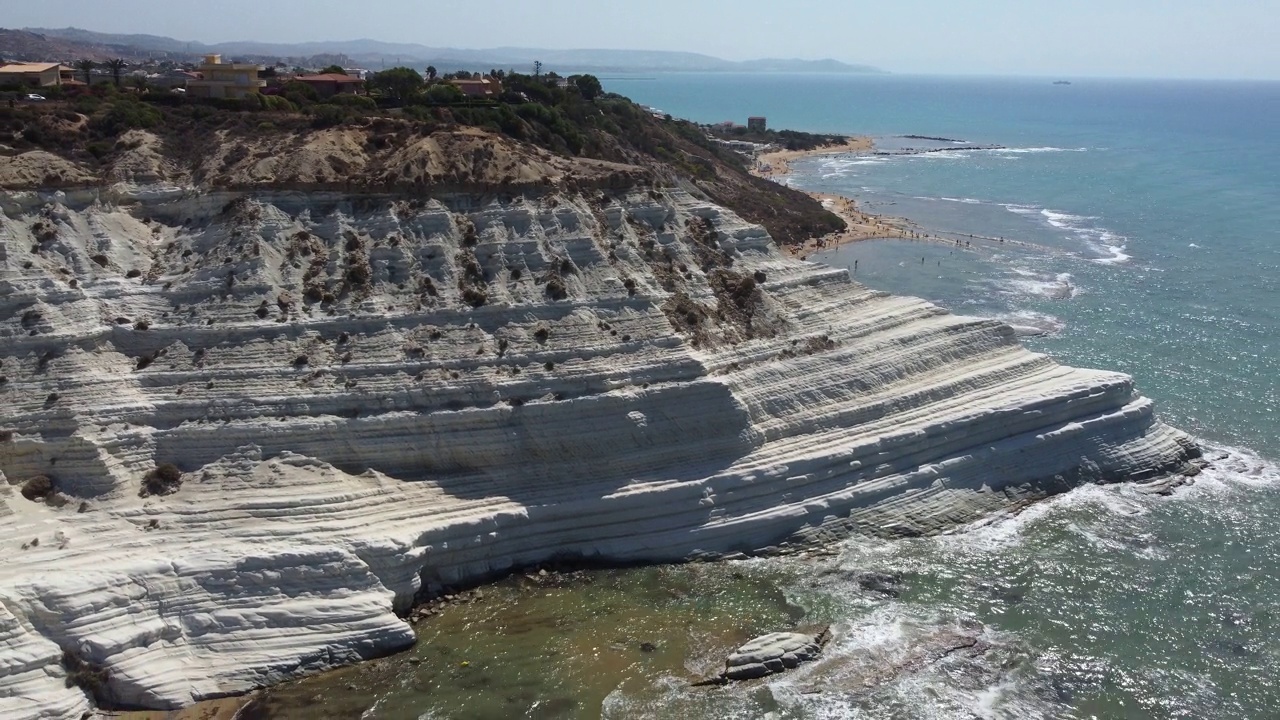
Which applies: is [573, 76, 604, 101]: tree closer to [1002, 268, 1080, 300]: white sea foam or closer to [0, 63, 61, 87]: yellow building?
[1002, 268, 1080, 300]: white sea foam

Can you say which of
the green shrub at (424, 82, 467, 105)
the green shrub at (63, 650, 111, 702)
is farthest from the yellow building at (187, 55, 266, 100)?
the green shrub at (63, 650, 111, 702)

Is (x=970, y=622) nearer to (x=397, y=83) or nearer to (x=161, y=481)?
(x=161, y=481)

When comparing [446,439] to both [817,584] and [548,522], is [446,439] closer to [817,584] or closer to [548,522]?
[548,522]

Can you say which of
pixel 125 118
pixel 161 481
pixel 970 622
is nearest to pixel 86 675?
pixel 161 481

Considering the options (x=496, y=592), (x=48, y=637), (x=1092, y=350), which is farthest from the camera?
(x=1092, y=350)

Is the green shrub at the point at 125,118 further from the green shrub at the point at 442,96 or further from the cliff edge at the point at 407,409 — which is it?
the green shrub at the point at 442,96

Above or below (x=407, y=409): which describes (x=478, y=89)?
above

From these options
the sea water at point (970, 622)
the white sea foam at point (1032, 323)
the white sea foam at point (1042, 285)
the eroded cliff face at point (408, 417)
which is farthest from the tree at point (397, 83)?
the white sea foam at point (1042, 285)

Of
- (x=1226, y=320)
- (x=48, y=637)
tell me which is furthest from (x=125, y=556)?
(x=1226, y=320)
